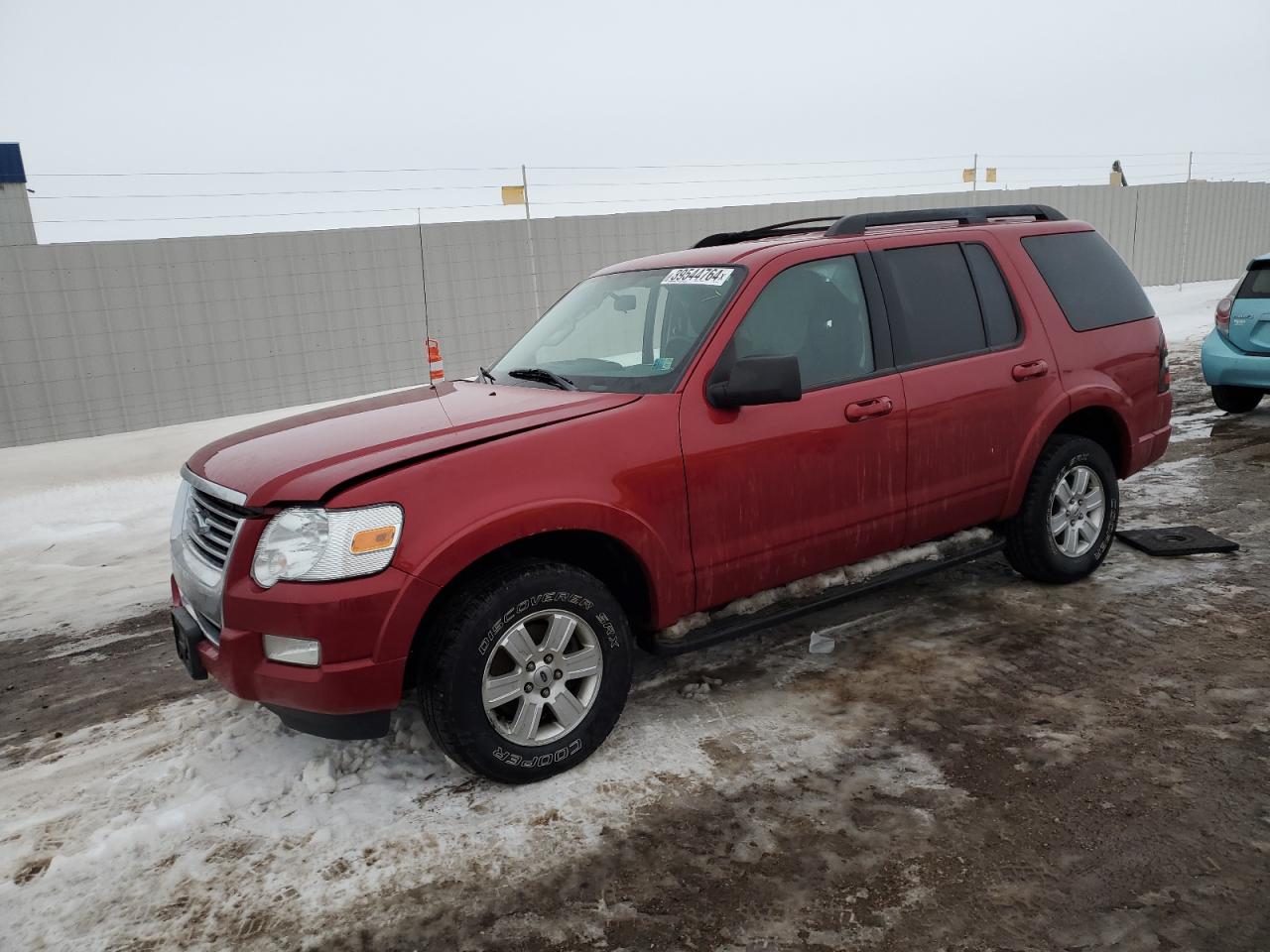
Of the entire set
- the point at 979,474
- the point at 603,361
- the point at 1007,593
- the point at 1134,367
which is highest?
the point at 603,361

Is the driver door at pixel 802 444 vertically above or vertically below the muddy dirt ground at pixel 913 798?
above

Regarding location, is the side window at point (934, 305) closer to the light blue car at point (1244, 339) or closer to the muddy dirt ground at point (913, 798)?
the muddy dirt ground at point (913, 798)

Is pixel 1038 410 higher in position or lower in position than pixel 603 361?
lower

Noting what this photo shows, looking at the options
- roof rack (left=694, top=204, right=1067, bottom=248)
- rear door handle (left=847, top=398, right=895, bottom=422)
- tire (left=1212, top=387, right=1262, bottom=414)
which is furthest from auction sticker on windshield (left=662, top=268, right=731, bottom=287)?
tire (left=1212, top=387, right=1262, bottom=414)

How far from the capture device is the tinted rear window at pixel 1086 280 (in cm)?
476

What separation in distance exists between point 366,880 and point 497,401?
181 cm

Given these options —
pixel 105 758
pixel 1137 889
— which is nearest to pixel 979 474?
pixel 1137 889

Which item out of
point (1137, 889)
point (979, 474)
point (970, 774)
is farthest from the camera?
point (979, 474)

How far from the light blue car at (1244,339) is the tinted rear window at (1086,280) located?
13.1 feet

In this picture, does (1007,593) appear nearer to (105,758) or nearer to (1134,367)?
(1134,367)

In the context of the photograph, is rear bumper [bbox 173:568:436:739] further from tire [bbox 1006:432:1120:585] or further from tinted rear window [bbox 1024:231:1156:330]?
tinted rear window [bbox 1024:231:1156:330]

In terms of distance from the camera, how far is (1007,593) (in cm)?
488

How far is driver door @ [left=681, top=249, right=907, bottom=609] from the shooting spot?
141 inches

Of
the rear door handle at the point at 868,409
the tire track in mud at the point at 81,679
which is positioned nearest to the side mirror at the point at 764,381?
the rear door handle at the point at 868,409
